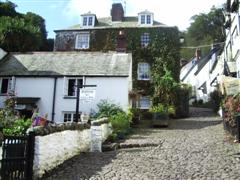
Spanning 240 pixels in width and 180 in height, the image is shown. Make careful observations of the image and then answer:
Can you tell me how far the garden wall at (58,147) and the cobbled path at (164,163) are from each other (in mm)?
303

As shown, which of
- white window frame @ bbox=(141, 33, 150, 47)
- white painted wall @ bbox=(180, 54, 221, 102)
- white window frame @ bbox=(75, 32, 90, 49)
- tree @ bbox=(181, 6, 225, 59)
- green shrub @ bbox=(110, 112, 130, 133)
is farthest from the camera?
tree @ bbox=(181, 6, 225, 59)

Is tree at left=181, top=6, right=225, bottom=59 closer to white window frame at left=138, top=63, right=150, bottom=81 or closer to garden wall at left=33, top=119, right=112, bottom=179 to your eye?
white window frame at left=138, top=63, right=150, bottom=81

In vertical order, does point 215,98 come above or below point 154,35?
below

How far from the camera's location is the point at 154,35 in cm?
3825

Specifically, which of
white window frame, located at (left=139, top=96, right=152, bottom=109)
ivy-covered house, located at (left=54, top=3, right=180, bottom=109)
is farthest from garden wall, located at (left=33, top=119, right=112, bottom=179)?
ivy-covered house, located at (left=54, top=3, right=180, bottom=109)

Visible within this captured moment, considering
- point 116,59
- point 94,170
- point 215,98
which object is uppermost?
point 116,59

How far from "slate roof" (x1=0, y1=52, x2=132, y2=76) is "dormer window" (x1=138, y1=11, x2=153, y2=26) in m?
8.91

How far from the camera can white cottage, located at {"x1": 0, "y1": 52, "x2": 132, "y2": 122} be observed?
27.5 meters

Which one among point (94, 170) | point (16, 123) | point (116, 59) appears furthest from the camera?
point (116, 59)

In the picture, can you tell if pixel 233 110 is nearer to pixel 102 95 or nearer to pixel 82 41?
pixel 102 95

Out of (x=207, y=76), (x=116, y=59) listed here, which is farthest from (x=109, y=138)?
(x=207, y=76)

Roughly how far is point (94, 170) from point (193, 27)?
5521cm

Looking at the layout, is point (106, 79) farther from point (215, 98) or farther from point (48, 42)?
point (48, 42)

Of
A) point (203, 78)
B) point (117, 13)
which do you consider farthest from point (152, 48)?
point (203, 78)
